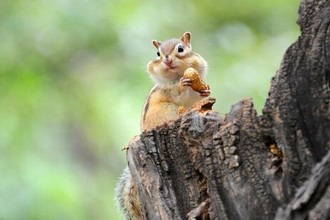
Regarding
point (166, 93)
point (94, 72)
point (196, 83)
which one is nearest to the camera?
point (196, 83)

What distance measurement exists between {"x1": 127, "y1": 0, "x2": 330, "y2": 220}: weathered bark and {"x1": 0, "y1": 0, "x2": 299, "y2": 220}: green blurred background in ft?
13.2

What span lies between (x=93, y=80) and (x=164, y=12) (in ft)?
2.91

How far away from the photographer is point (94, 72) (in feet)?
29.3

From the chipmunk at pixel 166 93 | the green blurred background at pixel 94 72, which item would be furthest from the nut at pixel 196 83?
the green blurred background at pixel 94 72

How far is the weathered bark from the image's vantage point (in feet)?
8.54

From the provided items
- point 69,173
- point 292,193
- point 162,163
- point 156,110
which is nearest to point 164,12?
point 69,173

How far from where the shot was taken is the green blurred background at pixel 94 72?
25.0 ft

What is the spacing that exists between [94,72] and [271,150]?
6259 mm

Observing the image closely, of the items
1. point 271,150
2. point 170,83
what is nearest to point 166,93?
point 170,83

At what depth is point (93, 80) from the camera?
28.6 feet

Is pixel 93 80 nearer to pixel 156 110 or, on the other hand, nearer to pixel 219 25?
pixel 219 25

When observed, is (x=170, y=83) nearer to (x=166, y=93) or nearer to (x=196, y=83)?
(x=166, y=93)

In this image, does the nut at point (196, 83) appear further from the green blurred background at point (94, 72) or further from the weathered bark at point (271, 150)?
the green blurred background at point (94, 72)

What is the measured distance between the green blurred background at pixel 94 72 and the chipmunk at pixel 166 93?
2544mm
